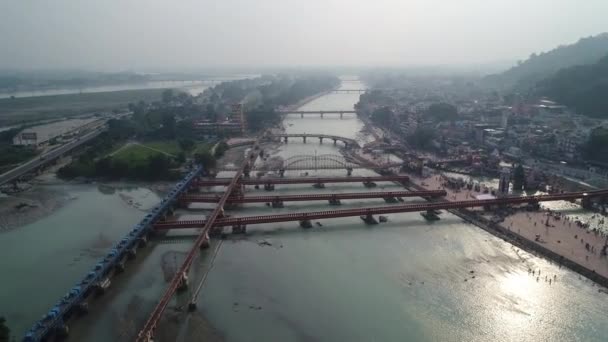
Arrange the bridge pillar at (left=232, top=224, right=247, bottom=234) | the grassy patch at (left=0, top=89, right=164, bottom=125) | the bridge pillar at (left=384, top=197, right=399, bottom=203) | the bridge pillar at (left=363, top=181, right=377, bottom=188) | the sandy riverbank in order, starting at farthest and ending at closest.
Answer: the grassy patch at (left=0, top=89, right=164, bottom=125), the bridge pillar at (left=363, top=181, right=377, bottom=188), the bridge pillar at (left=384, top=197, right=399, bottom=203), the bridge pillar at (left=232, top=224, right=247, bottom=234), the sandy riverbank

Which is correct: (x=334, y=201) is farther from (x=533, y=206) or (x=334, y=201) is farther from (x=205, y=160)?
(x=205, y=160)

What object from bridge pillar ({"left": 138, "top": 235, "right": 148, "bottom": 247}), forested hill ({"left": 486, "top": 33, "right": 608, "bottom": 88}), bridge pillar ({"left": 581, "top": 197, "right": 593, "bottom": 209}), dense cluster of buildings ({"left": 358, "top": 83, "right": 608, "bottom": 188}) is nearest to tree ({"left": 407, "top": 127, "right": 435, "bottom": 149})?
dense cluster of buildings ({"left": 358, "top": 83, "right": 608, "bottom": 188})

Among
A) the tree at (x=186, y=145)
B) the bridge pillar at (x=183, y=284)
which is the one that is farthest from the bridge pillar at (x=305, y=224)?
the tree at (x=186, y=145)

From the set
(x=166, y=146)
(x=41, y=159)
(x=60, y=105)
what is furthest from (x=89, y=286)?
(x=60, y=105)

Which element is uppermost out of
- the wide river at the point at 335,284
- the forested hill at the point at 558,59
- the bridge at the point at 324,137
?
the forested hill at the point at 558,59

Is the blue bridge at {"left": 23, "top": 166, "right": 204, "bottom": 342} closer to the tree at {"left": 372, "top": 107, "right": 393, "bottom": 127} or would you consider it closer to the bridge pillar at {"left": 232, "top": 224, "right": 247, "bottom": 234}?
the bridge pillar at {"left": 232, "top": 224, "right": 247, "bottom": 234}

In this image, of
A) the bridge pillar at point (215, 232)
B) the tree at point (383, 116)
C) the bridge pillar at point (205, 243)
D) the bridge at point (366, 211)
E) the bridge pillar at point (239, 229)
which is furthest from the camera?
the tree at point (383, 116)

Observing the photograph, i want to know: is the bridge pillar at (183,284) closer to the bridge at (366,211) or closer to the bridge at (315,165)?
the bridge at (366,211)

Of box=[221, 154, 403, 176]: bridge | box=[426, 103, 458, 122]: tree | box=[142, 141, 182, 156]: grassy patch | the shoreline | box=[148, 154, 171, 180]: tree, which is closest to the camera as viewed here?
the shoreline
